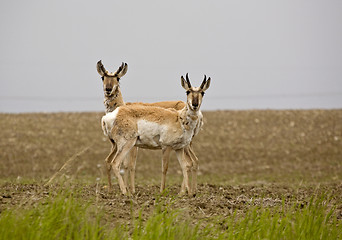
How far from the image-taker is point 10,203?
765 centimetres

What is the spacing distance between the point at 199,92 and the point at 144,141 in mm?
1542

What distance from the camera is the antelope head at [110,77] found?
1177 cm

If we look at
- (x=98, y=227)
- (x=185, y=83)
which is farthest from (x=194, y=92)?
(x=98, y=227)

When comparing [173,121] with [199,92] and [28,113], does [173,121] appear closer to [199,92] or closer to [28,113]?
[199,92]

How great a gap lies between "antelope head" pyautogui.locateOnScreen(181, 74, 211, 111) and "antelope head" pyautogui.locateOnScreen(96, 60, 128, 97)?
1.96m

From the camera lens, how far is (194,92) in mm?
10438

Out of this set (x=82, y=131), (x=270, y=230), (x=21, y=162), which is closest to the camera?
(x=270, y=230)

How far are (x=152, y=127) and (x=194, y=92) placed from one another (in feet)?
3.75

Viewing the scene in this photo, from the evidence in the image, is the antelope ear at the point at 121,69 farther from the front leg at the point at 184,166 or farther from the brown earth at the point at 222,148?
the brown earth at the point at 222,148

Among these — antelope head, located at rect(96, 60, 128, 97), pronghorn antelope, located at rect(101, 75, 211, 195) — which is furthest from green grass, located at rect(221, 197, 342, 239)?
antelope head, located at rect(96, 60, 128, 97)

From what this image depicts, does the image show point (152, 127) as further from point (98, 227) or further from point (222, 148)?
point (222, 148)

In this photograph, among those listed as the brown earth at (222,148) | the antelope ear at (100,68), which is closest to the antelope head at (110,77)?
the antelope ear at (100,68)

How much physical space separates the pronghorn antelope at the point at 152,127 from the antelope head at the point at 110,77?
1.28 meters

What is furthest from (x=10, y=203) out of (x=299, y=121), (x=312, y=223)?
(x=299, y=121)
